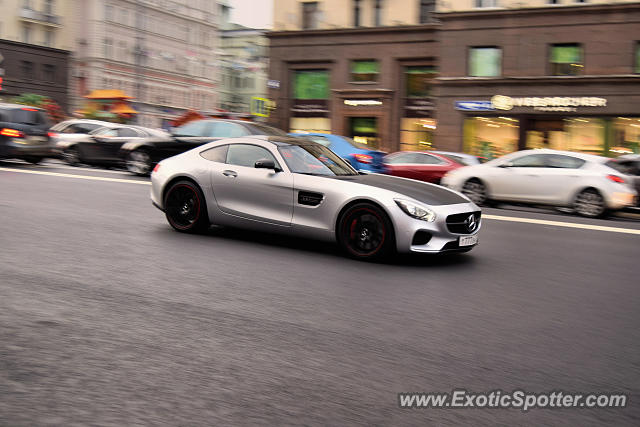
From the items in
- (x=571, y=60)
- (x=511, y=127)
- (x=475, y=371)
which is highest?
(x=571, y=60)

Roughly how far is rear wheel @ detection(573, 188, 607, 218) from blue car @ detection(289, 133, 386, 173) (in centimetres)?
508

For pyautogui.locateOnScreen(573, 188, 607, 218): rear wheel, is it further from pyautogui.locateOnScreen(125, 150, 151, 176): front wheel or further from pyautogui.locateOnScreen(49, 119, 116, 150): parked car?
pyautogui.locateOnScreen(49, 119, 116, 150): parked car

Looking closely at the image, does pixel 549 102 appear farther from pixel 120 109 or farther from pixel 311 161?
pixel 311 161

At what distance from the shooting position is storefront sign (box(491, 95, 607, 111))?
2820 centimetres

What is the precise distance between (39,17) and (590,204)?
56458mm

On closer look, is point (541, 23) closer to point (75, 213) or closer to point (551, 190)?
point (551, 190)

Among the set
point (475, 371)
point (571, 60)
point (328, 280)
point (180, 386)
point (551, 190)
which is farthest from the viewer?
point (571, 60)

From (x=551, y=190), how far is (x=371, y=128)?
21.5 meters

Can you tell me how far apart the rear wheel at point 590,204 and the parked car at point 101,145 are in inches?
433

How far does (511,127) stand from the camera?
30.2 metres

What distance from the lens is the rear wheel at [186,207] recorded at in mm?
8562

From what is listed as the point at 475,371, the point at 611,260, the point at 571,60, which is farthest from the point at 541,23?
the point at 475,371

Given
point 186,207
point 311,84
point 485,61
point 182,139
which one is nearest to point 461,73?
point 485,61

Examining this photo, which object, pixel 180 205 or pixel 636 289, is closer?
pixel 636 289
